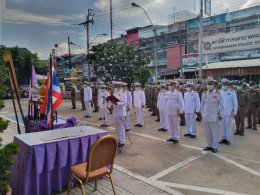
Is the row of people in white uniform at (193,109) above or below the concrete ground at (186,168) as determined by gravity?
above

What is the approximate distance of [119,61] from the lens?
22.5m

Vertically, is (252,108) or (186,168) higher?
(252,108)

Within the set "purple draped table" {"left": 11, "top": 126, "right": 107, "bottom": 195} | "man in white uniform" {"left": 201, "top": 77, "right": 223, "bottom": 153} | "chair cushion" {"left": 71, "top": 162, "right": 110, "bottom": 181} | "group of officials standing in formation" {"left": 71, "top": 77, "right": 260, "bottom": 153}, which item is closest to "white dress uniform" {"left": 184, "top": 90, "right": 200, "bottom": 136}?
"group of officials standing in formation" {"left": 71, "top": 77, "right": 260, "bottom": 153}

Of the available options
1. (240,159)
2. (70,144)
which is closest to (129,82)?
(240,159)

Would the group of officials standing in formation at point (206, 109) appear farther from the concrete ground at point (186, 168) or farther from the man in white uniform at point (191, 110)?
the concrete ground at point (186, 168)

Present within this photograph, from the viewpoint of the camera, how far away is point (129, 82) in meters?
22.8

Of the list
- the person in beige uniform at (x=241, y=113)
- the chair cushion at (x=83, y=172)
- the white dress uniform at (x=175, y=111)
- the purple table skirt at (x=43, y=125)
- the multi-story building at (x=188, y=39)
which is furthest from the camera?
the multi-story building at (x=188, y=39)

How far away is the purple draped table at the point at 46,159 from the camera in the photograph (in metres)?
4.48

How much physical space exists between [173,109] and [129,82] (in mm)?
14370

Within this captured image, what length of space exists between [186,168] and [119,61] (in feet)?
55.8

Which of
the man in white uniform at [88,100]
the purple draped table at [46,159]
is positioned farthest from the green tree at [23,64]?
the purple draped table at [46,159]

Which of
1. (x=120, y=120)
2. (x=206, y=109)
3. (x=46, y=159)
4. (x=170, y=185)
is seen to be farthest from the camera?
(x=120, y=120)

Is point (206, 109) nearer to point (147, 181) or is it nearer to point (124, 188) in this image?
point (147, 181)

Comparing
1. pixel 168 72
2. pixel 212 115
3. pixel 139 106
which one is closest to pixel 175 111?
pixel 212 115
